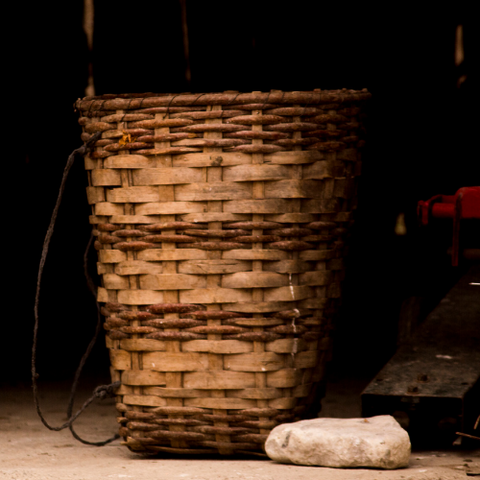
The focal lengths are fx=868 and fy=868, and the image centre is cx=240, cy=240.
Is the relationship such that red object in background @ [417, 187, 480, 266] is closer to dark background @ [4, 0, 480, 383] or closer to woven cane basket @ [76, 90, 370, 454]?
woven cane basket @ [76, 90, 370, 454]

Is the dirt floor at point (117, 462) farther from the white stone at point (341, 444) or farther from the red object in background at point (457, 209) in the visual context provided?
the red object in background at point (457, 209)

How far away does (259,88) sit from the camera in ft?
12.9

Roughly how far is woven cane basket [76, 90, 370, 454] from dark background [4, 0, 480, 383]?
1524 mm

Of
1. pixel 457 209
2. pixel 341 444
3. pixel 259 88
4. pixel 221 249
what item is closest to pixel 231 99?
pixel 221 249

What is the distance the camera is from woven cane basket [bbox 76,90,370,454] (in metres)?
2.34

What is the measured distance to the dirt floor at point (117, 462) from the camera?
7.11ft

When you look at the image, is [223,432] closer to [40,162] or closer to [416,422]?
[416,422]

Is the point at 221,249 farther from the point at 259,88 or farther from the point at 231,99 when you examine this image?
the point at 259,88

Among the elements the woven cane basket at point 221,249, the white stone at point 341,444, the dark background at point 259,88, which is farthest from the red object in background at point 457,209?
the dark background at point 259,88

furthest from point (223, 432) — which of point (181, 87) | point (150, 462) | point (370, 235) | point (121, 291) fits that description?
point (370, 235)

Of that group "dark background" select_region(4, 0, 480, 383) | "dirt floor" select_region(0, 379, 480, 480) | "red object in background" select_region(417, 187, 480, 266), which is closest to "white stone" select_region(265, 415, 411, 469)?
"dirt floor" select_region(0, 379, 480, 480)

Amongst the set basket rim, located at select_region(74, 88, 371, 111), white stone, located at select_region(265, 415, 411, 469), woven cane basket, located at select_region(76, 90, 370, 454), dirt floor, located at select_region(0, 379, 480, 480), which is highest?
basket rim, located at select_region(74, 88, 371, 111)

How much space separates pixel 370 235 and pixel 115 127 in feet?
7.86

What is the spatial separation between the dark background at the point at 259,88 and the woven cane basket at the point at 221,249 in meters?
1.52
